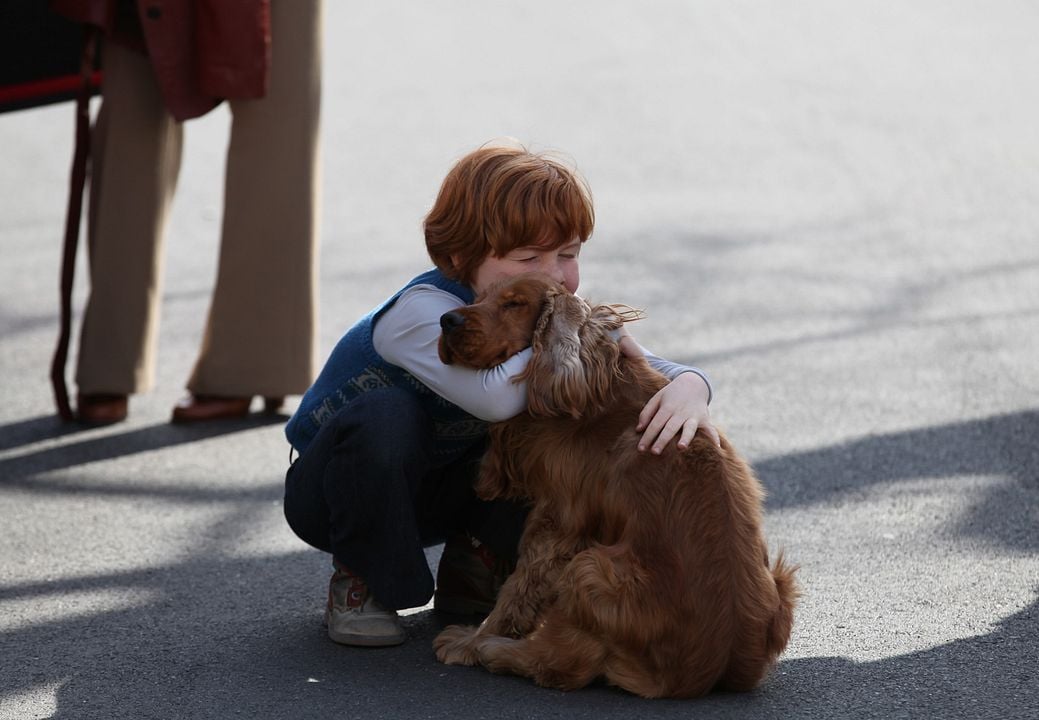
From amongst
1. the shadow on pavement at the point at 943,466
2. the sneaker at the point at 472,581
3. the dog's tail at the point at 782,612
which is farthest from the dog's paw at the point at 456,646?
the shadow on pavement at the point at 943,466

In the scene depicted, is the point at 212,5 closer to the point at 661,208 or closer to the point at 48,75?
the point at 48,75

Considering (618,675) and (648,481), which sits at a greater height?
(648,481)

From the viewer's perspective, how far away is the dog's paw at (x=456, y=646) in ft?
11.0

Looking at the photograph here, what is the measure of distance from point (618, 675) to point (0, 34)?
3653mm

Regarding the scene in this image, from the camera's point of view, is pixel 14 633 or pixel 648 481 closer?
pixel 648 481

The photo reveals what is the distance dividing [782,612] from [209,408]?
2.95 meters

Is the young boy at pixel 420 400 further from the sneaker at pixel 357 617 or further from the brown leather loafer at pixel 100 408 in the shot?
the brown leather loafer at pixel 100 408

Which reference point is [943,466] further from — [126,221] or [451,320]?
[126,221]

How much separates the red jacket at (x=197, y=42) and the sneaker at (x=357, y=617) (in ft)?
7.50

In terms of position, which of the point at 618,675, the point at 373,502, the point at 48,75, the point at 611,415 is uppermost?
the point at 48,75

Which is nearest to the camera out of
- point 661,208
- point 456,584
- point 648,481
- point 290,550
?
point 648,481

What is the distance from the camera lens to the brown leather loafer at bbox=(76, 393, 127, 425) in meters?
5.41

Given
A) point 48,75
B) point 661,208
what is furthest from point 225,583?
point 661,208

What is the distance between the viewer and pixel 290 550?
4.20 meters
